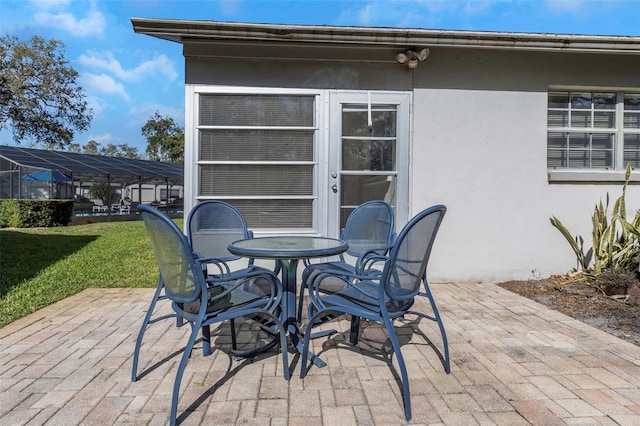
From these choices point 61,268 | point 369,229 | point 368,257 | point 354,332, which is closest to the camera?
point 354,332

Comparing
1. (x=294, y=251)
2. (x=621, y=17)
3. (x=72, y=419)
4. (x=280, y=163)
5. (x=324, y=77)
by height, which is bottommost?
(x=72, y=419)

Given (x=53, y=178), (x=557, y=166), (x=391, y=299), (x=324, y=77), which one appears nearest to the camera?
(x=391, y=299)

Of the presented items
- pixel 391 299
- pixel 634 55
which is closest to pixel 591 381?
pixel 391 299

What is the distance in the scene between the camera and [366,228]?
354 centimetres

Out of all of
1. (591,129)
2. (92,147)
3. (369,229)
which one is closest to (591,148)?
(591,129)

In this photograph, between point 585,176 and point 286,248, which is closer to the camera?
point 286,248

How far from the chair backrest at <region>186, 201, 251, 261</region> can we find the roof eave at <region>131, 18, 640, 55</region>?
191cm

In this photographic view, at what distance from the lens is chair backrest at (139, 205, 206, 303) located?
1943mm

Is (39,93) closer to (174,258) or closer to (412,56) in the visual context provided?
(412,56)

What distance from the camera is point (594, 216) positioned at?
4.63m

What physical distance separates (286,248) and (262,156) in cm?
224

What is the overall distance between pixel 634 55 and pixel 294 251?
5.19m

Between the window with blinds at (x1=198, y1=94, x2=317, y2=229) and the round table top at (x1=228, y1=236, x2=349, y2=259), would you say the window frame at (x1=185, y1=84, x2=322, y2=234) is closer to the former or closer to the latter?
the window with blinds at (x1=198, y1=94, x2=317, y2=229)

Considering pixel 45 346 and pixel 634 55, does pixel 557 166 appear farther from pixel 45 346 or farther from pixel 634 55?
Result: pixel 45 346
